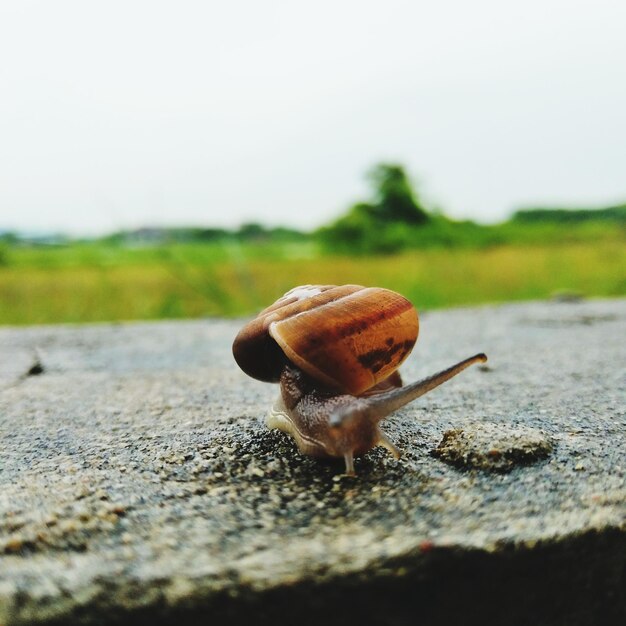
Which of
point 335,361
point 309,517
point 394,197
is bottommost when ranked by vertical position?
point 309,517

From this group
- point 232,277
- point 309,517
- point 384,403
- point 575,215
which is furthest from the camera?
point 575,215

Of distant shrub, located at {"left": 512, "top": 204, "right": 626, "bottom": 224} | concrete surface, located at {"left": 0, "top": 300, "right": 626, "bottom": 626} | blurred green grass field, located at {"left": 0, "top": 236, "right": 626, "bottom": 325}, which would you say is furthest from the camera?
distant shrub, located at {"left": 512, "top": 204, "right": 626, "bottom": 224}

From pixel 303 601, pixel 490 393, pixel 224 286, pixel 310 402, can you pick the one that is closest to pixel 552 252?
pixel 224 286

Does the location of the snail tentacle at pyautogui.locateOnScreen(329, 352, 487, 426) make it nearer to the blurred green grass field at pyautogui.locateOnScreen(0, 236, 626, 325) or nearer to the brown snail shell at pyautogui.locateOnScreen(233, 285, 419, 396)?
the brown snail shell at pyautogui.locateOnScreen(233, 285, 419, 396)

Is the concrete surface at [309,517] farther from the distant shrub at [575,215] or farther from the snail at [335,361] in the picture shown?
the distant shrub at [575,215]

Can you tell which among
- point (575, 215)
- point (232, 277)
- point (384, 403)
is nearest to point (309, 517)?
point (384, 403)

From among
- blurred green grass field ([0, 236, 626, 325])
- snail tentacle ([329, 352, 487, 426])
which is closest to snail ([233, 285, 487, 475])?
snail tentacle ([329, 352, 487, 426])

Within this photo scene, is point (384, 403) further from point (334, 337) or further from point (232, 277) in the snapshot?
point (232, 277)
